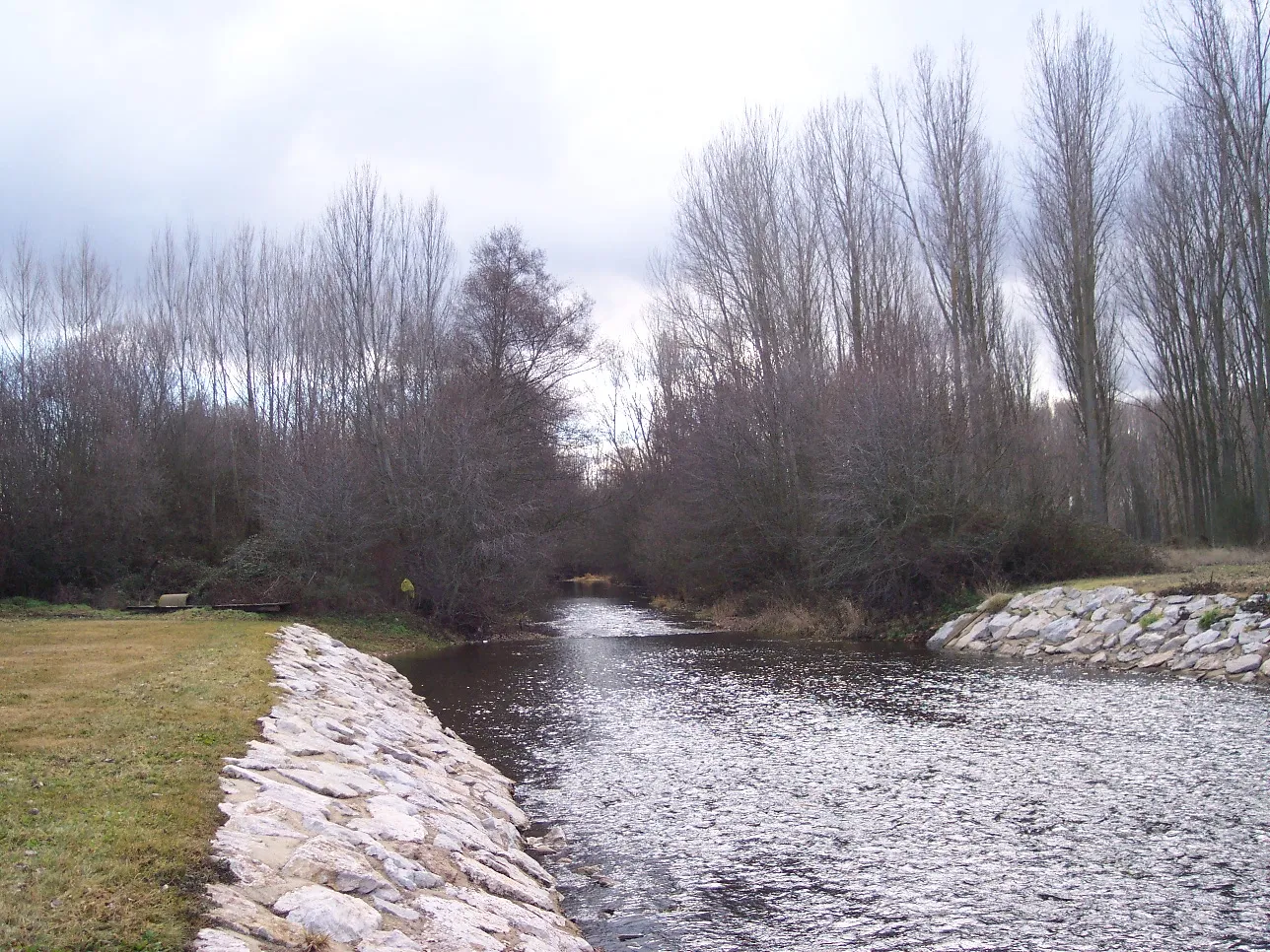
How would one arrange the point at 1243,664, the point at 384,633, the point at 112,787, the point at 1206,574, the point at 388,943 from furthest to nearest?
the point at 384,633, the point at 1206,574, the point at 1243,664, the point at 112,787, the point at 388,943

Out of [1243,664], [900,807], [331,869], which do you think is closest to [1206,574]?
[1243,664]

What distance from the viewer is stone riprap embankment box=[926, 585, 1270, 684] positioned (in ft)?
51.3

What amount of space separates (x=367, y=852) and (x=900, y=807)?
5279 mm

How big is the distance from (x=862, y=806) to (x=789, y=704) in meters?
5.76

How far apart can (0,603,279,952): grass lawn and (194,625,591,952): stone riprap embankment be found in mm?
215

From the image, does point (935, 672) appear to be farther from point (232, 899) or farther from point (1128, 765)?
point (232, 899)

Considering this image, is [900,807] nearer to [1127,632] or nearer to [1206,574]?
[1127,632]

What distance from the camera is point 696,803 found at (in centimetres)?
943

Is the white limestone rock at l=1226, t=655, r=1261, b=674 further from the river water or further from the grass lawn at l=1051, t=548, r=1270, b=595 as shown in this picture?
the grass lawn at l=1051, t=548, r=1270, b=595

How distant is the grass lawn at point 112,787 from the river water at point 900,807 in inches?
112

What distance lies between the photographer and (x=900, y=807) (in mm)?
8961

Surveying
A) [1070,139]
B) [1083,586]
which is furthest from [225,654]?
[1070,139]

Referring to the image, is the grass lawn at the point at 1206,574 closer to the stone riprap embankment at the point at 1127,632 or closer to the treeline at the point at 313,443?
the stone riprap embankment at the point at 1127,632

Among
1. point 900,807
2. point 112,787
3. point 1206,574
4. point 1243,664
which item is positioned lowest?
point 900,807
